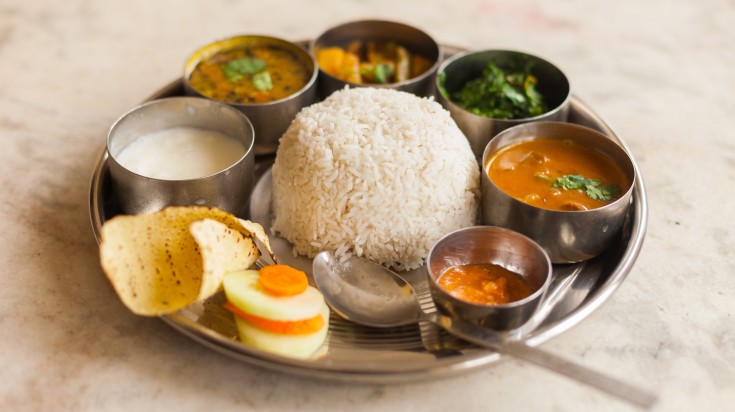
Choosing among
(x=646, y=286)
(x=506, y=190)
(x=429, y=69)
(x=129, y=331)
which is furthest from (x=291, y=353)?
(x=429, y=69)

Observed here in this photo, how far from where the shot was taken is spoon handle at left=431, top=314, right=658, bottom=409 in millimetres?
1899

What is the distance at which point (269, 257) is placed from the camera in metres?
2.75

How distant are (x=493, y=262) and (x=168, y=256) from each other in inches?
44.4

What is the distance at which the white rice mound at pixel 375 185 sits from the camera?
2676 millimetres

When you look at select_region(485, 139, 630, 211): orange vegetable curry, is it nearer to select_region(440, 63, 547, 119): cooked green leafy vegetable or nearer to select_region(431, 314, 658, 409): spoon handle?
select_region(440, 63, 547, 119): cooked green leafy vegetable

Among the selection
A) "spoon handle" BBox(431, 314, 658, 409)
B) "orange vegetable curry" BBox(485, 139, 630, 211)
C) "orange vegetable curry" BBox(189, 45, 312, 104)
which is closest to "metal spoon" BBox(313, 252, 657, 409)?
"spoon handle" BBox(431, 314, 658, 409)

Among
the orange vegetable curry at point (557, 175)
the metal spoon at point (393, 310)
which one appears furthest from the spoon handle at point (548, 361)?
the orange vegetable curry at point (557, 175)

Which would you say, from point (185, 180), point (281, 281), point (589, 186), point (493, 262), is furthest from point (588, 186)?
point (185, 180)

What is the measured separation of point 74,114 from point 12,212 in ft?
2.63

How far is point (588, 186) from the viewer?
2693mm

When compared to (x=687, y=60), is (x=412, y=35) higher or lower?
higher

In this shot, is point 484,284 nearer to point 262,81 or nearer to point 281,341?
point 281,341

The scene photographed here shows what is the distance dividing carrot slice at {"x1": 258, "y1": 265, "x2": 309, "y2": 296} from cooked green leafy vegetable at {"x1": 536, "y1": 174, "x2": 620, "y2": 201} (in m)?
1.07

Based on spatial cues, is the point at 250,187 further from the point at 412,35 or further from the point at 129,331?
the point at 412,35
